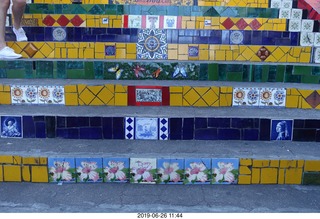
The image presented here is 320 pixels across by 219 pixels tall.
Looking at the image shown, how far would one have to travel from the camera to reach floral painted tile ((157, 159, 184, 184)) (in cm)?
198

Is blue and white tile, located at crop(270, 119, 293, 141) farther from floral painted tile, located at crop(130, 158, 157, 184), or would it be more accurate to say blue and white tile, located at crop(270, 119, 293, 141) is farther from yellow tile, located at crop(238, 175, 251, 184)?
floral painted tile, located at crop(130, 158, 157, 184)

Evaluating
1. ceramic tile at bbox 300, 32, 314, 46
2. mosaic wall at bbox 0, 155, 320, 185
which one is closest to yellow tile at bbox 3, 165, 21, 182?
mosaic wall at bbox 0, 155, 320, 185

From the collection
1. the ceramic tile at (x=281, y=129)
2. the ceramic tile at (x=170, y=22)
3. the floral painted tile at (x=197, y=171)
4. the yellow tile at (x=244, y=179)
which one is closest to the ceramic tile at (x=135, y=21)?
the ceramic tile at (x=170, y=22)

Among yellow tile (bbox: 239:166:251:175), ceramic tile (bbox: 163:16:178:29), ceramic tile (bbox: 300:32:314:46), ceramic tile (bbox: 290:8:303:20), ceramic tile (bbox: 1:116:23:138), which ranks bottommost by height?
yellow tile (bbox: 239:166:251:175)

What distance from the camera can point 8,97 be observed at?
8.22ft

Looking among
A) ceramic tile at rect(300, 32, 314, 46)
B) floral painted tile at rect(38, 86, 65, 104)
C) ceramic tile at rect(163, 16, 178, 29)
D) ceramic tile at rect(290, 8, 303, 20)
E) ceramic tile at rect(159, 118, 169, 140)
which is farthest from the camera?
ceramic tile at rect(290, 8, 303, 20)

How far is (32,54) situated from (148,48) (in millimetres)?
961

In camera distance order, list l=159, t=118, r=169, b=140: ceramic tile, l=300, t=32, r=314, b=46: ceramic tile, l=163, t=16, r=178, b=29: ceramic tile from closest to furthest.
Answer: l=159, t=118, r=169, b=140: ceramic tile → l=300, t=32, r=314, b=46: ceramic tile → l=163, t=16, r=178, b=29: ceramic tile

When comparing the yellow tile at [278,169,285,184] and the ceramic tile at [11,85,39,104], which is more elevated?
the ceramic tile at [11,85,39,104]

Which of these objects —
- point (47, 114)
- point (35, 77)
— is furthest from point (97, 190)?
point (35, 77)

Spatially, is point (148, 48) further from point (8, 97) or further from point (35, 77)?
point (8, 97)

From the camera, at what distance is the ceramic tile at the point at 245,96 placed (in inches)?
99.0

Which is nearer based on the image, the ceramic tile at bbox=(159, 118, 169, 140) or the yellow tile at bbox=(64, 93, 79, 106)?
the ceramic tile at bbox=(159, 118, 169, 140)

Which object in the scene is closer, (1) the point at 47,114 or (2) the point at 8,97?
(1) the point at 47,114
